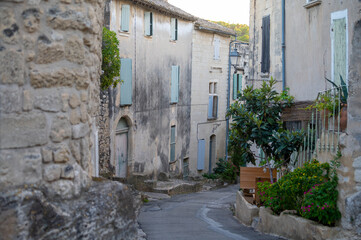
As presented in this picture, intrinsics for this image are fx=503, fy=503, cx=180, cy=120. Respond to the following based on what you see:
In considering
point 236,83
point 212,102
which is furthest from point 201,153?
point 236,83

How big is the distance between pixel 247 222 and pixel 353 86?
18.7 feet

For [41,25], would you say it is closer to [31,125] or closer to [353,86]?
[31,125]

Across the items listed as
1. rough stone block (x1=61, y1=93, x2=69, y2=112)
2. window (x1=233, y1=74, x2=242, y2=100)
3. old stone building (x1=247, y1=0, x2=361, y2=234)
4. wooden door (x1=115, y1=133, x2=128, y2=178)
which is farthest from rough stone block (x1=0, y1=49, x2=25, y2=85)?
window (x1=233, y1=74, x2=242, y2=100)

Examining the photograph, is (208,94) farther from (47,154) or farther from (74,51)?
(47,154)

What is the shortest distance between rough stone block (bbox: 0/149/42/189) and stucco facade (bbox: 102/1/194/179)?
15178 mm

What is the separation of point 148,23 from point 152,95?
303 cm

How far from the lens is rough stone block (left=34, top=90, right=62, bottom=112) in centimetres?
267

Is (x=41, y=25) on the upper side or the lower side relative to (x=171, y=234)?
upper

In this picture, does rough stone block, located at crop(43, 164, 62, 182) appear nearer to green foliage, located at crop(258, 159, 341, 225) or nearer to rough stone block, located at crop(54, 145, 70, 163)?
rough stone block, located at crop(54, 145, 70, 163)

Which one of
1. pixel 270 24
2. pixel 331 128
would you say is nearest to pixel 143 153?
pixel 270 24

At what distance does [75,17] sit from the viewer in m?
2.82

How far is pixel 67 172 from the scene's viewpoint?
2793 millimetres

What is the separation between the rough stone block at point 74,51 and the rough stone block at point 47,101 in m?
0.23

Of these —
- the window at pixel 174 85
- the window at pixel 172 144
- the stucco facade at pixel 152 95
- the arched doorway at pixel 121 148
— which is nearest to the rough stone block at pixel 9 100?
the stucco facade at pixel 152 95
